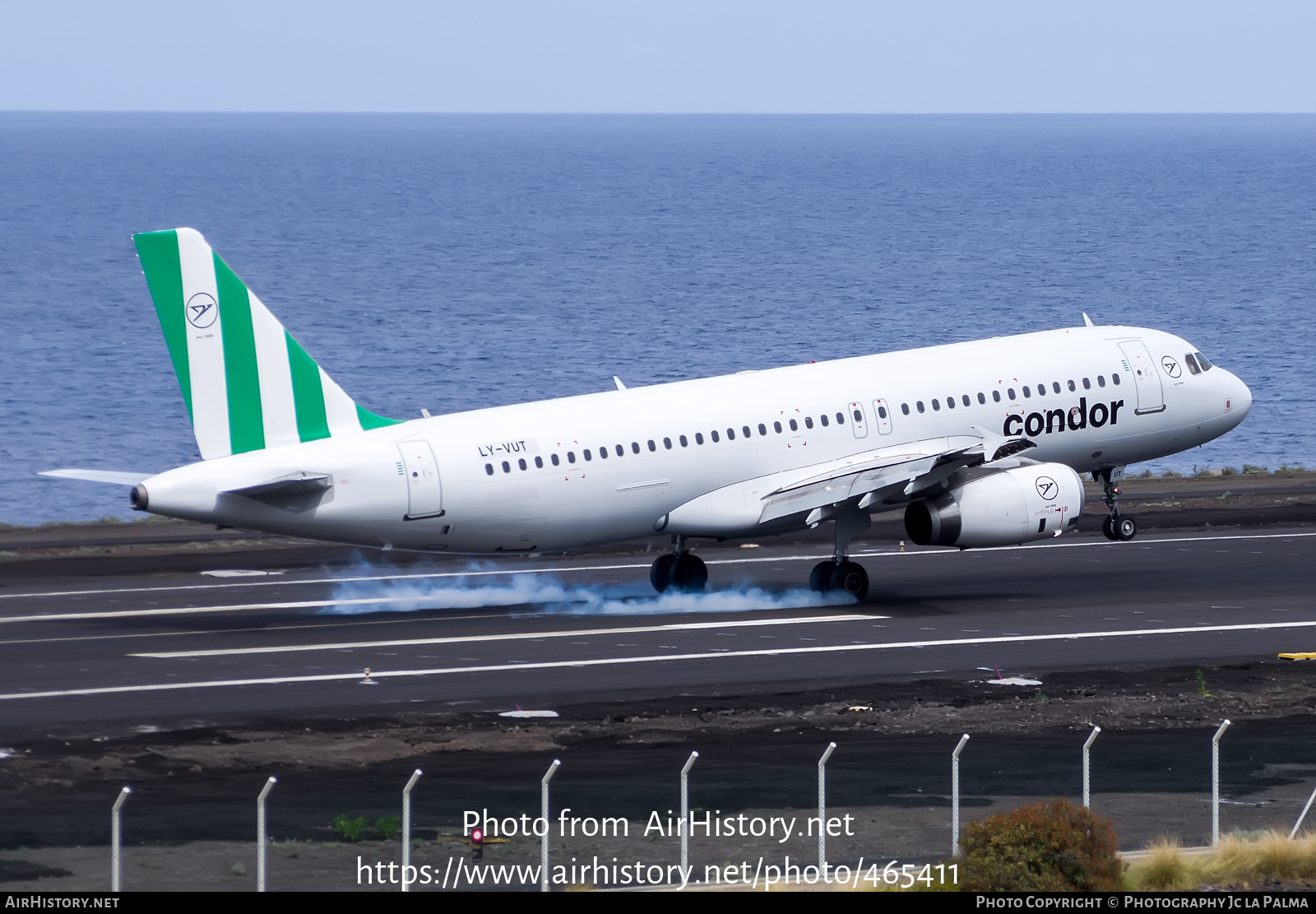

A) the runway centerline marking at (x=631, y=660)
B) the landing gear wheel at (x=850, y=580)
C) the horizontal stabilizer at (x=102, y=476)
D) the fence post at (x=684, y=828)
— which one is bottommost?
the fence post at (x=684, y=828)

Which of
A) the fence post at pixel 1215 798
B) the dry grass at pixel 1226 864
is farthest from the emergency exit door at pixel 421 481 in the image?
the dry grass at pixel 1226 864

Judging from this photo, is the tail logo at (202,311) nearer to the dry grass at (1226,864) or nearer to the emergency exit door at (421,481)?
the emergency exit door at (421,481)

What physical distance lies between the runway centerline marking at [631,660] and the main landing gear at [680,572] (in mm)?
6376

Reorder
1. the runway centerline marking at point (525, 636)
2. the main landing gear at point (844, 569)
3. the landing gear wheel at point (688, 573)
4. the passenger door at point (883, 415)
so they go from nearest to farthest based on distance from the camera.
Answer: the runway centerline marking at point (525, 636), the main landing gear at point (844, 569), the passenger door at point (883, 415), the landing gear wheel at point (688, 573)

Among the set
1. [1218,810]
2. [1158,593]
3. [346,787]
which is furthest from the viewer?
[1158,593]

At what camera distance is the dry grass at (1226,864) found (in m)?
23.3

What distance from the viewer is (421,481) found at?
41.5 metres

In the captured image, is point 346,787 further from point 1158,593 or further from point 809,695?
point 1158,593

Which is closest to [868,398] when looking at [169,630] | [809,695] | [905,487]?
[905,487]

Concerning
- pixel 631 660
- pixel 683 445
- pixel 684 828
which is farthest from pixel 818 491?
pixel 684 828

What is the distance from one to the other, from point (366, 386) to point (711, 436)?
7801cm

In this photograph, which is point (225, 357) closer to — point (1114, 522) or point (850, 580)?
point (850, 580)

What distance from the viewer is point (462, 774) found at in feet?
98.3
